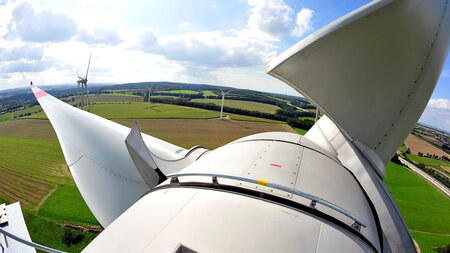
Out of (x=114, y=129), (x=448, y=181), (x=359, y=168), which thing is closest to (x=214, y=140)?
(x=114, y=129)

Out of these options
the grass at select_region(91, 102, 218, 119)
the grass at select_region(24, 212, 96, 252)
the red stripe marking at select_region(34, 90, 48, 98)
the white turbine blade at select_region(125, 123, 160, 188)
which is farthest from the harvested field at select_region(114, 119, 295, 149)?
the white turbine blade at select_region(125, 123, 160, 188)

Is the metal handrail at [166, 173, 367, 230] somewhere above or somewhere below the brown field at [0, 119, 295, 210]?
above

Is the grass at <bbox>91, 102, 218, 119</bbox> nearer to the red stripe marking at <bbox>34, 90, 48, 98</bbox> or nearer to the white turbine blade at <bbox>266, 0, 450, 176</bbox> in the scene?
the red stripe marking at <bbox>34, 90, 48, 98</bbox>

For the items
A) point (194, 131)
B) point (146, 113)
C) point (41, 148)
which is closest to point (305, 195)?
point (194, 131)

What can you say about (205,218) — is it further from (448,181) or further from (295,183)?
(448,181)

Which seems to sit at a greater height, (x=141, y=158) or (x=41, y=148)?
(x=141, y=158)

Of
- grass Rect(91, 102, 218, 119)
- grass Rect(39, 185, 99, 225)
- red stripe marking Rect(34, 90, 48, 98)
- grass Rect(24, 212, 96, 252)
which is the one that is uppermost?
red stripe marking Rect(34, 90, 48, 98)

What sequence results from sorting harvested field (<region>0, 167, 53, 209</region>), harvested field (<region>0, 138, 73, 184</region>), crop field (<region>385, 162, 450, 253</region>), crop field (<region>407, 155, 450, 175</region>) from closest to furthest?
1. crop field (<region>385, 162, 450, 253</region>)
2. harvested field (<region>0, 167, 53, 209</region>)
3. harvested field (<region>0, 138, 73, 184</region>)
4. crop field (<region>407, 155, 450, 175</region>)

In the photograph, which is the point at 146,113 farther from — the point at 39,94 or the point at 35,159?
the point at 39,94
